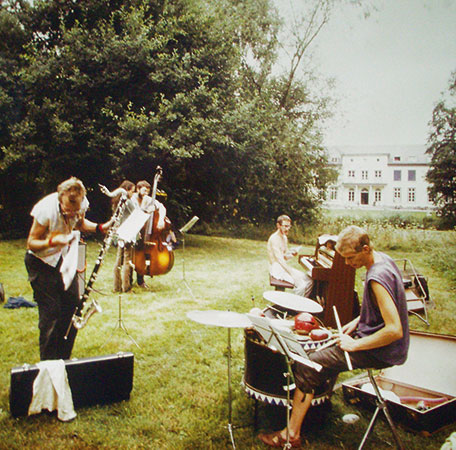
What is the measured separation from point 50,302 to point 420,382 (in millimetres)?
2922

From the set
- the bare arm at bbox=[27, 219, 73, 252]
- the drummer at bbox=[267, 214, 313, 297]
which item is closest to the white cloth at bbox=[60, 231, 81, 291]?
the bare arm at bbox=[27, 219, 73, 252]

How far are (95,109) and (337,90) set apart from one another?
264 inches

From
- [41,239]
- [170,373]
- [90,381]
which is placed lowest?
[170,373]

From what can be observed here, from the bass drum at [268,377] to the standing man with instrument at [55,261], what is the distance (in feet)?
4.53

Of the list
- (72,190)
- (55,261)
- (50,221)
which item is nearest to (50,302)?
(55,261)

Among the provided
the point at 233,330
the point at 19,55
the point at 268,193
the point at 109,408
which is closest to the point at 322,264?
the point at 233,330

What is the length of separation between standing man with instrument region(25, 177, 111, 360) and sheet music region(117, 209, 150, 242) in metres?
0.58

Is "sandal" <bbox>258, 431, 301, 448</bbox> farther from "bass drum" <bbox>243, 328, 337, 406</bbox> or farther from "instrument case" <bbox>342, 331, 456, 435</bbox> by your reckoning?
"instrument case" <bbox>342, 331, 456, 435</bbox>

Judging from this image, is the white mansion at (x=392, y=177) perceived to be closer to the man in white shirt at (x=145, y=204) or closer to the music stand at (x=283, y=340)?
the man in white shirt at (x=145, y=204)

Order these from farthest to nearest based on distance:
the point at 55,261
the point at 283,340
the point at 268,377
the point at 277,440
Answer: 1. the point at 55,261
2. the point at 268,377
3. the point at 277,440
4. the point at 283,340

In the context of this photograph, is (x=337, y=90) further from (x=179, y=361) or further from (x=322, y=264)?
(x=179, y=361)

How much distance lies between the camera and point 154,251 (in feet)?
Answer: 17.2

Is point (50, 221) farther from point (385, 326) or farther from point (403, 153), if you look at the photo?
point (403, 153)

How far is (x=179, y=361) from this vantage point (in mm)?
3498
